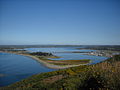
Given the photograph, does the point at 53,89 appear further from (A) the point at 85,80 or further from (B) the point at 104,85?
(B) the point at 104,85

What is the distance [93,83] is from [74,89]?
791 mm

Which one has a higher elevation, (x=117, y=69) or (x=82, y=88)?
(x=117, y=69)

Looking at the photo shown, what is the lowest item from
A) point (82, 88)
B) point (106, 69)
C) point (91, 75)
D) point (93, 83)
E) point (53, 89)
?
point (53, 89)

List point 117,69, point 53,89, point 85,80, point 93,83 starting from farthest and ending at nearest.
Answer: point 53,89 → point 85,80 → point 93,83 → point 117,69

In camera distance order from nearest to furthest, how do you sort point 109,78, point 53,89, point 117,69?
point 109,78, point 117,69, point 53,89

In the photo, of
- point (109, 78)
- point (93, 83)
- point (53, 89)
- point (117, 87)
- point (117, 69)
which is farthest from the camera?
point (53, 89)

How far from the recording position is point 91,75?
163 inches

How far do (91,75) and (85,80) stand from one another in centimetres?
42

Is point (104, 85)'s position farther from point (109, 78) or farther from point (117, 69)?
point (117, 69)

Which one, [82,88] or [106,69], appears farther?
[82,88]

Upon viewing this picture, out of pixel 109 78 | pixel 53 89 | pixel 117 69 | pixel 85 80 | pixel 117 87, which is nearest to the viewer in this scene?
pixel 117 87

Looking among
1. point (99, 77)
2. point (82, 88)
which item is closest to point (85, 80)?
point (82, 88)

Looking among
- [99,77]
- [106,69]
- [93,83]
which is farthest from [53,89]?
[106,69]

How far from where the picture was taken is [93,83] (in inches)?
157
